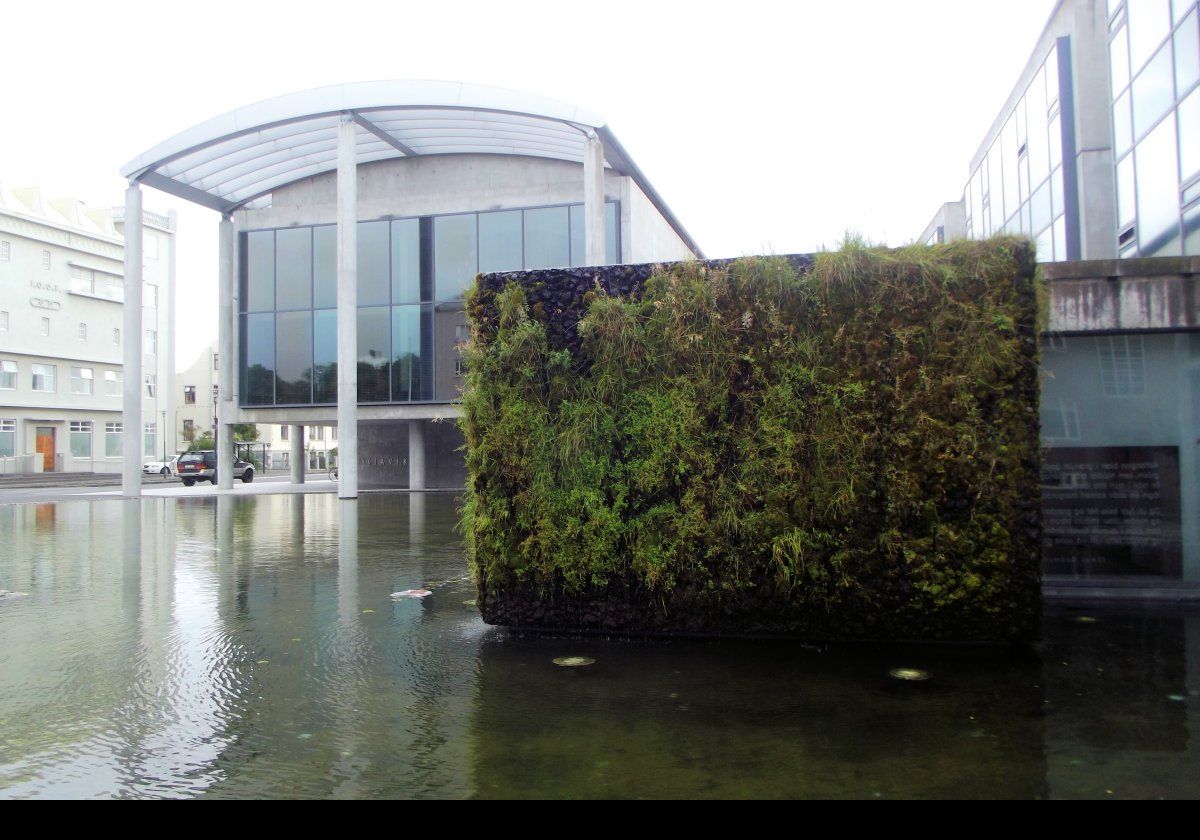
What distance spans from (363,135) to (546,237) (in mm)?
6910

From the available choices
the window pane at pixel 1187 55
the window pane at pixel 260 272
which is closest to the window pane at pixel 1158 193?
the window pane at pixel 1187 55

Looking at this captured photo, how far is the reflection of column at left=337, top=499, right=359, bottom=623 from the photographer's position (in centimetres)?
761

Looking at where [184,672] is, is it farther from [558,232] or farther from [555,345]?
[558,232]

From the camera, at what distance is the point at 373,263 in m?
29.7

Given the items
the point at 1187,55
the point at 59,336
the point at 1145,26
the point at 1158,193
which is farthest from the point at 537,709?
the point at 59,336

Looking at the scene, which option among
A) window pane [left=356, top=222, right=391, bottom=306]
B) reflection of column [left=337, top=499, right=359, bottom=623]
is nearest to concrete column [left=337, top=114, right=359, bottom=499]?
window pane [left=356, top=222, right=391, bottom=306]

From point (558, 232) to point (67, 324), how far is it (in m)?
47.2

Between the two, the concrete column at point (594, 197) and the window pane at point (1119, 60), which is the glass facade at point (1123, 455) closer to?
the window pane at point (1119, 60)

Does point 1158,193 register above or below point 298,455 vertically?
above

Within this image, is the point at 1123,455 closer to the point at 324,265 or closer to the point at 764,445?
the point at 764,445

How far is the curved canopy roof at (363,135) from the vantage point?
24297mm

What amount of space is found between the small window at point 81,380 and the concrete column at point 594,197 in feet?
162

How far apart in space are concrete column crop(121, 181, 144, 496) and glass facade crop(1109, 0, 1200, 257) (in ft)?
95.2
